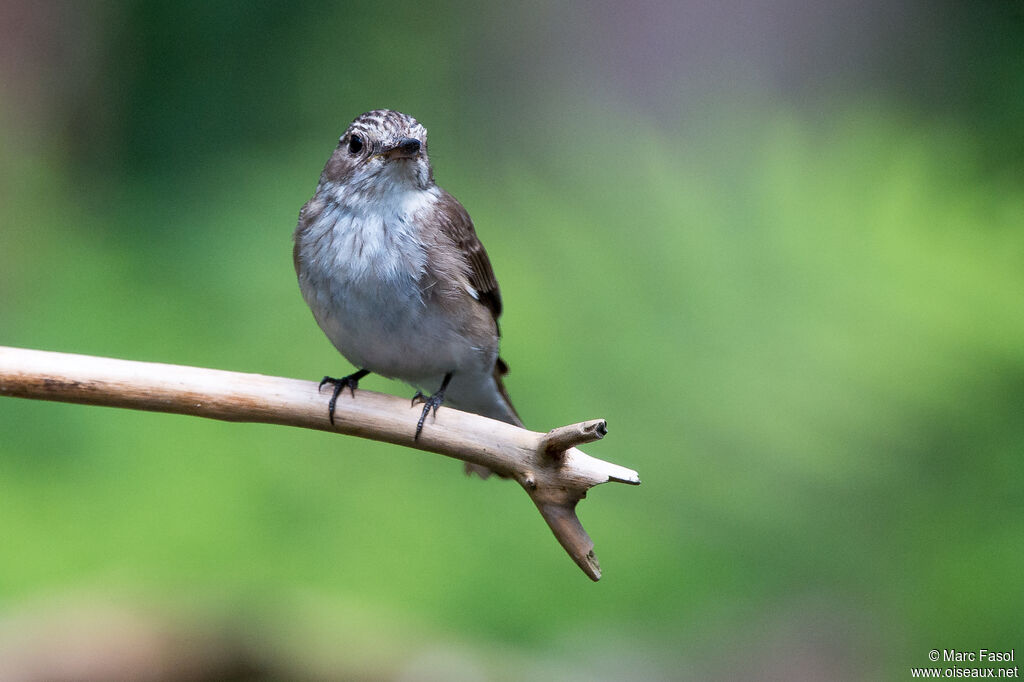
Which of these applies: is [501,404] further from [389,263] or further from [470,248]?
[389,263]

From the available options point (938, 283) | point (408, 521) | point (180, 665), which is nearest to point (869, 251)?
point (938, 283)

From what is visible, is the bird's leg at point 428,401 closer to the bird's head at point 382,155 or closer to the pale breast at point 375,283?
the pale breast at point 375,283

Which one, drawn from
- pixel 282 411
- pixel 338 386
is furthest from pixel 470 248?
pixel 282 411

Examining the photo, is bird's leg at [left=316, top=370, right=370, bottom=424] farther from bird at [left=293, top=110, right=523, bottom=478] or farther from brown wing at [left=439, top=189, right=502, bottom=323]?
brown wing at [left=439, top=189, right=502, bottom=323]

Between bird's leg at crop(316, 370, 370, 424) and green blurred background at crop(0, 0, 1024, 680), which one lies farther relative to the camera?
green blurred background at crop(0, 0, 1024, 680)

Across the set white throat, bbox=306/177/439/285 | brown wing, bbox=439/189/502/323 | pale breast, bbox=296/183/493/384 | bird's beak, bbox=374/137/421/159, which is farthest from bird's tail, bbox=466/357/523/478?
bird's beak, bbox=374/137/421/159

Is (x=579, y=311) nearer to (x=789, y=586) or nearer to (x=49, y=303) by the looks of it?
(x=789, y=586)

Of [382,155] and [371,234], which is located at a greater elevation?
[382,155]
